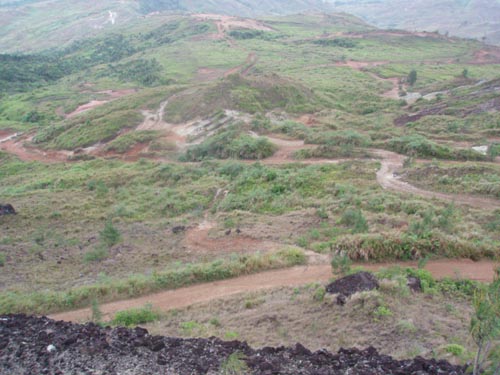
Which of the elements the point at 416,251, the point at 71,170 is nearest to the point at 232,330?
the point at 416,251

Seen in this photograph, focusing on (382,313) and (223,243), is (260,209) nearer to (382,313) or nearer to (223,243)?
(223,243)

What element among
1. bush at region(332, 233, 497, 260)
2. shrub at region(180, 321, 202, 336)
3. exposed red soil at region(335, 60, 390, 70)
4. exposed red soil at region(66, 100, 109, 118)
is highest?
bush at region(332, 233, 497, 260)

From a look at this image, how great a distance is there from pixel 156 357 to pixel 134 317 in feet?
11.5

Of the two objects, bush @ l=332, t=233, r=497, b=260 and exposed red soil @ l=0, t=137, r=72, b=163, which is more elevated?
bush @ l=332, t=233, r=497, b=260

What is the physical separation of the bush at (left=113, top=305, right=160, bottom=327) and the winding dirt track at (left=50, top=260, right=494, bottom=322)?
62 cm

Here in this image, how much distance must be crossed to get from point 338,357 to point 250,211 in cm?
1365

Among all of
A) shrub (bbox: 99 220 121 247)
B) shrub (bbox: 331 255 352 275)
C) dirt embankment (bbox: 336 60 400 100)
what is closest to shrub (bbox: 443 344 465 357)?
shrub (bbox: 331 255 352 275)

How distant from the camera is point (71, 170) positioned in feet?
120

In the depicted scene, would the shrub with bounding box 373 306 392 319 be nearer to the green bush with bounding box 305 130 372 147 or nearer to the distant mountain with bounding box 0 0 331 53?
the green bush with bounding box 305 130 372 147

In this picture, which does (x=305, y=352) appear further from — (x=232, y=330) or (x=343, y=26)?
(x=343, y=26)

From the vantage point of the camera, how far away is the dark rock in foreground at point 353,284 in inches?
455

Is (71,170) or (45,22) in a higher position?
(45,22)

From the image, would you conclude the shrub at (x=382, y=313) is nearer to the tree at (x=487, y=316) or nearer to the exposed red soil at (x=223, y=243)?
the tree at (x=487, y=316)

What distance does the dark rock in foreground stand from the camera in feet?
37.9
